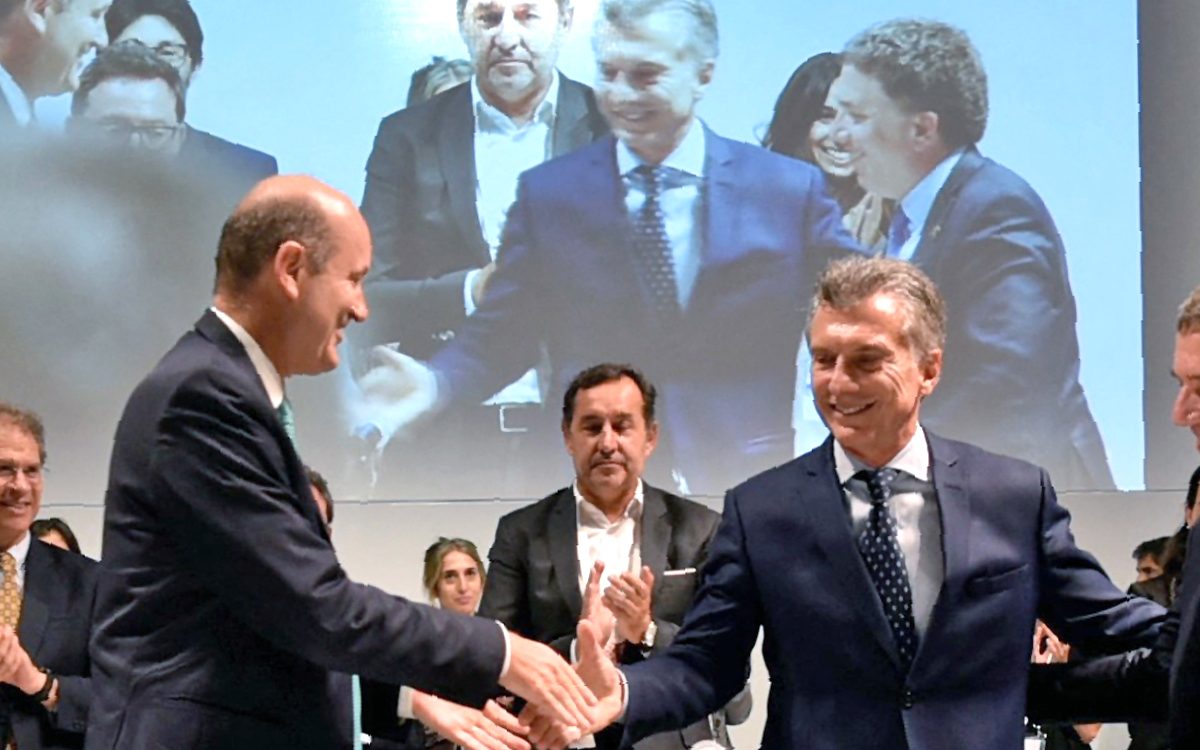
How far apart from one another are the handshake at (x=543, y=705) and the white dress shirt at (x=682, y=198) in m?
3.45

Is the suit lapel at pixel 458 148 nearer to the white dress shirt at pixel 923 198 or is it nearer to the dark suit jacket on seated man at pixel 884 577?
the white dress shirt at pixel 923 198

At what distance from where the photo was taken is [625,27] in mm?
5730

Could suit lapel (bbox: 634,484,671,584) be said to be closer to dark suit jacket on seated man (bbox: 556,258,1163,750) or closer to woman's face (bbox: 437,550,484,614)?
dark suit jacket on seated man (bbox: 556,258,1163,750)

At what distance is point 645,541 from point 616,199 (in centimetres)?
232

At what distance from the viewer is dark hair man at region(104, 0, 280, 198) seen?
580 cm

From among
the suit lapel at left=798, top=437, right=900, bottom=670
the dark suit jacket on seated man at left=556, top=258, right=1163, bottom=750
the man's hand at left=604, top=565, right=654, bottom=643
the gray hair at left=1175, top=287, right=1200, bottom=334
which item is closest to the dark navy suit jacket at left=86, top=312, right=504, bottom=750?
the dark suit jacket on seated man at left=556, top=258, right=1163, bottom=750

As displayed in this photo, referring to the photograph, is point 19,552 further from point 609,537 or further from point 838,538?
point 838,538

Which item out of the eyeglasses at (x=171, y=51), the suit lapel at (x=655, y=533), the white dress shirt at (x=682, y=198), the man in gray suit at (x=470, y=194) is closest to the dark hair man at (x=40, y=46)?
the eyeglasses at (x=171, y=51)

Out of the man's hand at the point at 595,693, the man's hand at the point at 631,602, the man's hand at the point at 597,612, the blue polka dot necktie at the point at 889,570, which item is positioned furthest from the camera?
the man's hand at the point at 631,602

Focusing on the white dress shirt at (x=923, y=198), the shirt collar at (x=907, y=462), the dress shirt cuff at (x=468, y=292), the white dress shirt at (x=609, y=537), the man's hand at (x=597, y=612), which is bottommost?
the man's hand at (x=597, y=612)

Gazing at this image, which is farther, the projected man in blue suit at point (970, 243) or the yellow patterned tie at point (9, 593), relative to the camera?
the projected man in blue suit at point (970, 243)

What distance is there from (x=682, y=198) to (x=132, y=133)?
6.75 feet

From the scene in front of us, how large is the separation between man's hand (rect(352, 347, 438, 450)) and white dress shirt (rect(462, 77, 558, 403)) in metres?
0.56

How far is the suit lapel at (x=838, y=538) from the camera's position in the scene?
7.11ft
